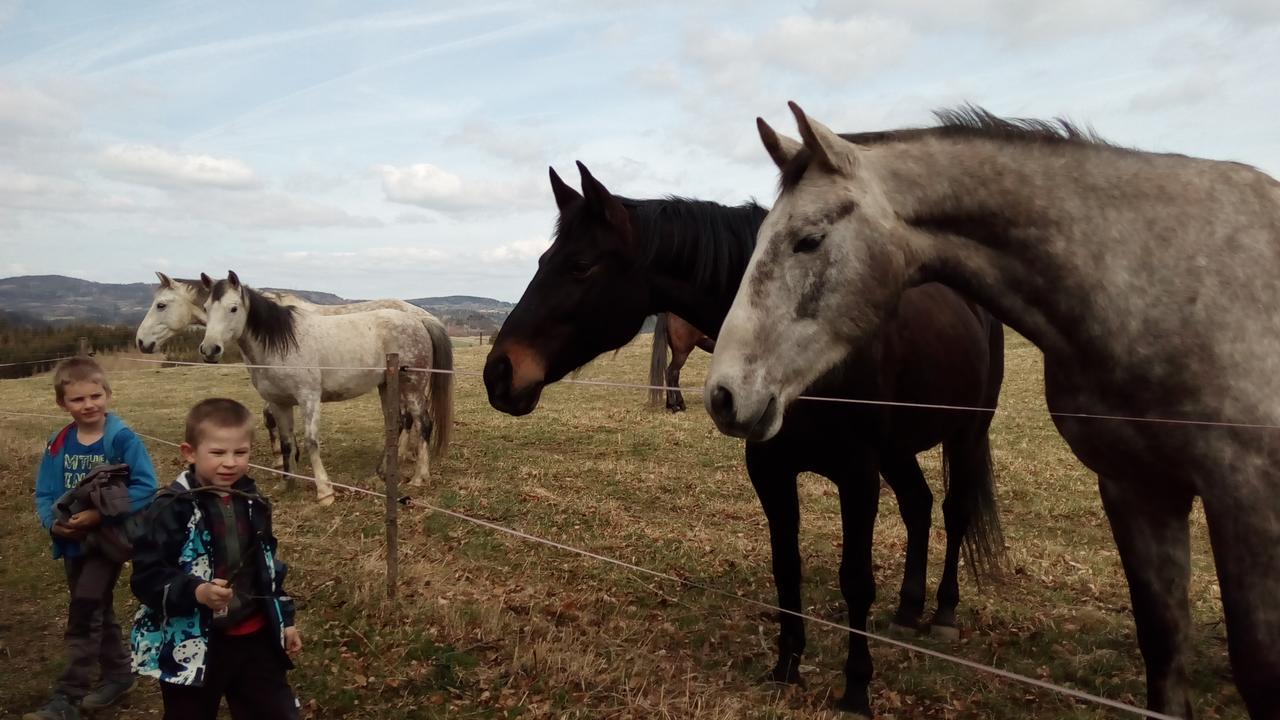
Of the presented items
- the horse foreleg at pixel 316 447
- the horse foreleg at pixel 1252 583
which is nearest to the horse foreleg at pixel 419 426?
the horse foreleg at pixel 316 447

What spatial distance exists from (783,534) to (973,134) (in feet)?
6.73

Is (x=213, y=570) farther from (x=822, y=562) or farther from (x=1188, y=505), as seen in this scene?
(x=822, y=562)

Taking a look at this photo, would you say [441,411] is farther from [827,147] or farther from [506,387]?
[827,147]

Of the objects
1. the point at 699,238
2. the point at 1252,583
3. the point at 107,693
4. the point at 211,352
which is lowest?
the point at 107,693

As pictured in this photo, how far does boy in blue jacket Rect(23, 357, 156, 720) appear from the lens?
3.28m

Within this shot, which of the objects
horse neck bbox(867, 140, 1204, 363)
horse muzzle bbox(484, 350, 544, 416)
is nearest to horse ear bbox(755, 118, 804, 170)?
horse neck bbox(867, 140, 1204, 363)

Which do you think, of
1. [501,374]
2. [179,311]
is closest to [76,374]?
[501,374]

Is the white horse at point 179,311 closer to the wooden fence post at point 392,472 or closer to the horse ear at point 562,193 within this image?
the wooden fence post at point 392,472

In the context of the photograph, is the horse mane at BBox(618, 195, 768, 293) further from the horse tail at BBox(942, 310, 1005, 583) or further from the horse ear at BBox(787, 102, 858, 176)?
the horse tail at BBox(942, 310, 1005, 583)

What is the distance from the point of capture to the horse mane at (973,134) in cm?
231

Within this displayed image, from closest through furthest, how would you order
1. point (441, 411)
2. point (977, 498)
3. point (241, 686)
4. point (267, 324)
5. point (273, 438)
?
1. point (241, 686)
2. point (977, 498)
3. point (267, 324)
4. point (441, 411)
5. point (273, 438)

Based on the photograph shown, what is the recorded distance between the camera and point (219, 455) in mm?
2414

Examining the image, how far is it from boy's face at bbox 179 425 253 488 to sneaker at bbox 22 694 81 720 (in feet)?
5.87

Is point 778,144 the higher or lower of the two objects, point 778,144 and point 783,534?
the higher
